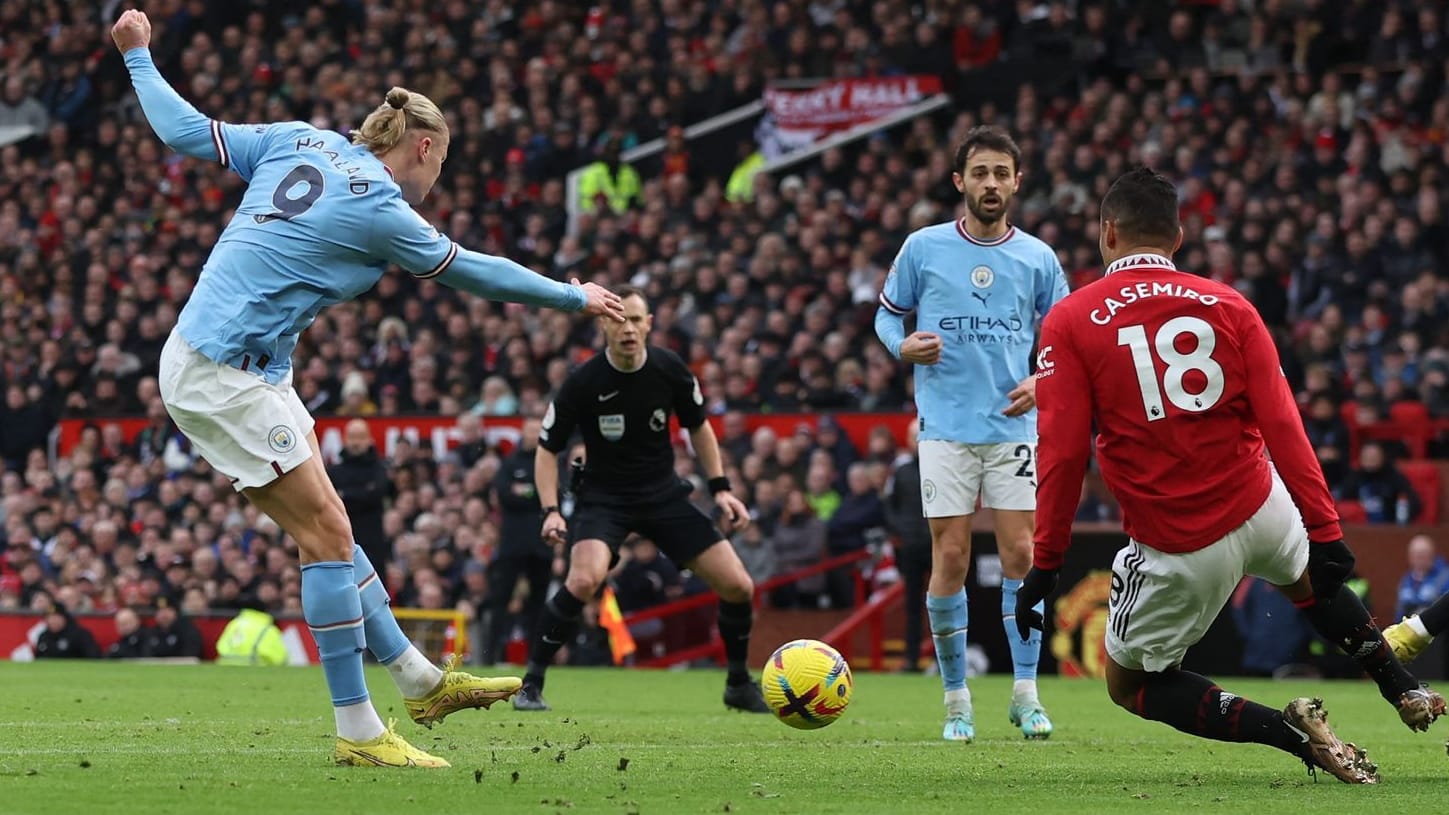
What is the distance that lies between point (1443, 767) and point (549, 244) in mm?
18583

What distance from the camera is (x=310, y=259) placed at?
7.09m

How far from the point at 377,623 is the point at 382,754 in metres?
0.66

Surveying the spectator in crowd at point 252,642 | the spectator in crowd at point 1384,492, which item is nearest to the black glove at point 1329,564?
the spectator in crowd at point 1384,492

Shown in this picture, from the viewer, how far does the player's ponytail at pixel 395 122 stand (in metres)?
7.30

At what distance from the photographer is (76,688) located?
1272cm

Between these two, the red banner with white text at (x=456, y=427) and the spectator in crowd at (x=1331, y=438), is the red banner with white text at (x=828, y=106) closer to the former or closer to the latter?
the red banner with white text at (x=456, y=427)

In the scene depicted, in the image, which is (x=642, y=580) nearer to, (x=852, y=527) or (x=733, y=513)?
(x=852, y=527)

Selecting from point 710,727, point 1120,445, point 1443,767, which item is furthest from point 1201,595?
point 710,727

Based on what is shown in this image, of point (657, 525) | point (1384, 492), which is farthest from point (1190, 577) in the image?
point (1384, 492)

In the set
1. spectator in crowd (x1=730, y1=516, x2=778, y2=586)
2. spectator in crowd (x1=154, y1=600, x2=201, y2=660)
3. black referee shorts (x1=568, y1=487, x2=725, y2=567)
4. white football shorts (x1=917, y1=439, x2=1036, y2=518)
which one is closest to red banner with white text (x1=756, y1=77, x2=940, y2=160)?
spectator in crowd (x1=730, y1=516, x2=778, y2=586)

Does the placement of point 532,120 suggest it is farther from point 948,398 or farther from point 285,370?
point 285,370

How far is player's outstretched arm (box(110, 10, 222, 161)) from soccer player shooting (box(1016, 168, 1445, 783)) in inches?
125

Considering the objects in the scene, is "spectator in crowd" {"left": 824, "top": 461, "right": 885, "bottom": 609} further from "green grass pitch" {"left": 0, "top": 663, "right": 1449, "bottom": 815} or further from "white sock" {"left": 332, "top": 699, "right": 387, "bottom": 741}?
"white sock" {"left": 332, "top": 699, "right": 387, "bottom": 741}

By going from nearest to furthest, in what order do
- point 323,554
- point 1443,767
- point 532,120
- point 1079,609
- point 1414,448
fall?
point 323,554
point 1443,767
point 1079,609
point 1414,448
point 532,120
